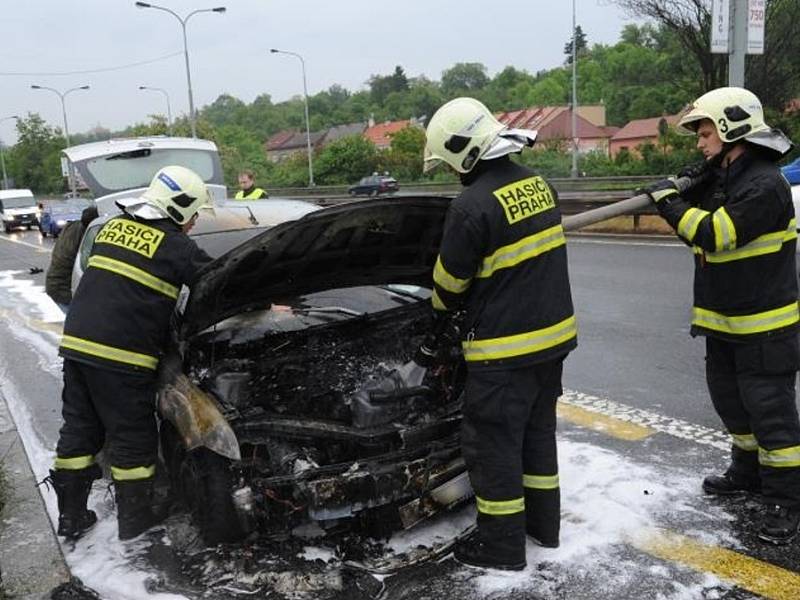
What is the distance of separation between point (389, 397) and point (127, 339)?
1.18 metres

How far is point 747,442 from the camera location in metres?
3.54

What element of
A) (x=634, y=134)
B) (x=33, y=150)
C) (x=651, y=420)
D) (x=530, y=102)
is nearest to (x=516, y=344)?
(x=651, y=420)

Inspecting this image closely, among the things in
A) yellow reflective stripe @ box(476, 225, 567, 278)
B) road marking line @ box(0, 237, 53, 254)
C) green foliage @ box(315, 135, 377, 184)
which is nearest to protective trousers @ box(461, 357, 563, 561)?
yellow reflective stripe @ box(476, 225, 567, 278)

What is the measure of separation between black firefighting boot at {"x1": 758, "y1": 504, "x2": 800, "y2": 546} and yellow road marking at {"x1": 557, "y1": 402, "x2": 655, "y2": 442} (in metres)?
1.17

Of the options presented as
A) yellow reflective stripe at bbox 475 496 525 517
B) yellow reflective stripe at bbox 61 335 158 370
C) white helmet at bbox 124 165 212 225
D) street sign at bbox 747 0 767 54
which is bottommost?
yellow reflective stripe at bbox 475 496 525 517

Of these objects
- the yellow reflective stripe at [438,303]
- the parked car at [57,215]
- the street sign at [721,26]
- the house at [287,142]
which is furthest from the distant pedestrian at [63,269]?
the house at [287,142]

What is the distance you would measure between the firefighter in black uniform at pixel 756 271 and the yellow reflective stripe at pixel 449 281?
40.7 inches

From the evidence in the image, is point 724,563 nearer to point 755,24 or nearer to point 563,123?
point 755,24

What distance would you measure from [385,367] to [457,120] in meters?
1.33

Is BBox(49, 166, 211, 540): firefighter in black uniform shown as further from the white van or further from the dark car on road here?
the white van

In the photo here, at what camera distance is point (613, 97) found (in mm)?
75750

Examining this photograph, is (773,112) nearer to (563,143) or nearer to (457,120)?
(563,143)

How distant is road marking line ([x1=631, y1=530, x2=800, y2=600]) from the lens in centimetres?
285

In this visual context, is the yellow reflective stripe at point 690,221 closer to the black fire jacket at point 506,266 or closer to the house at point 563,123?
the black fire jacket at point 506,266
